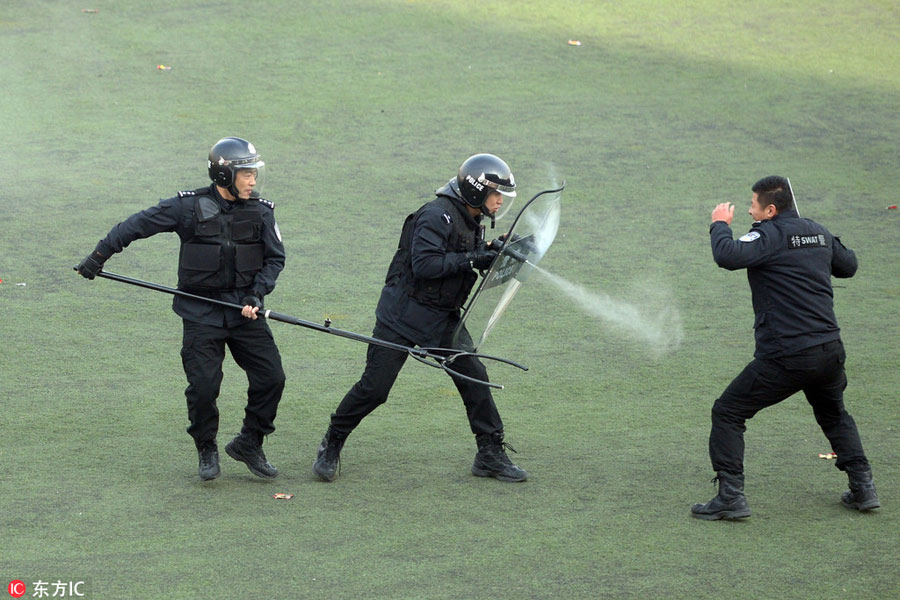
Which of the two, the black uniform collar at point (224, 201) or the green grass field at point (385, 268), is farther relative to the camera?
the black uniform collar at point (224, 201)

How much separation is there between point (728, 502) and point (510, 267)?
147cm

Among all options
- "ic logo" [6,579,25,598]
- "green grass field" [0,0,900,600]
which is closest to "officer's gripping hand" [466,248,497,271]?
"green grass field" [0,0,900,600]

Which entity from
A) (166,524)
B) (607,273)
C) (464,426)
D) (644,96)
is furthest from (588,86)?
(166,524)

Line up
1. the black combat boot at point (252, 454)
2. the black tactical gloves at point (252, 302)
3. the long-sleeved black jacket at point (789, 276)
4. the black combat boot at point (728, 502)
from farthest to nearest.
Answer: the black combat boot at point (252, 454) → the black tactical gloves at point (252, 302) → the black combat boot at point (728, 502) → the long-sleeved black jacket at point (789, 276)

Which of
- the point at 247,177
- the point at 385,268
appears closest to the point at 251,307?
the point at 247,177

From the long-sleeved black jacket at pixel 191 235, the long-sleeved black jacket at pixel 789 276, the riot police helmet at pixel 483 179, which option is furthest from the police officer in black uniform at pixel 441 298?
the long-sleeved black jacket at pixel 789 276

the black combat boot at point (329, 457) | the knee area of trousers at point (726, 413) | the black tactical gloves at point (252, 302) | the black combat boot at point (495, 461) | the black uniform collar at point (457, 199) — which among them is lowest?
the black combat boot at point (329, 457)

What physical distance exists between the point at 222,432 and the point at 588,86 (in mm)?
8534

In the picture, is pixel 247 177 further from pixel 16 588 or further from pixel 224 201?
pixel 16 588

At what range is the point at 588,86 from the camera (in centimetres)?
1330

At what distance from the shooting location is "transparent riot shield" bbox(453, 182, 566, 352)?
5.15 meters

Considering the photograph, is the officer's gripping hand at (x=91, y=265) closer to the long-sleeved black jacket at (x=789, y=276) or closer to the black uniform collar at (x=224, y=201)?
the black uniform collar at (x=224, y=201)

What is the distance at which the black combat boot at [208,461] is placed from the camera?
209 inches

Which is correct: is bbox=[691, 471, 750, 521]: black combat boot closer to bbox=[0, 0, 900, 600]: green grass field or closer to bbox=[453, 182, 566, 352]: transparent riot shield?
bbox=[0, 0, 900, 600]: green grass field
